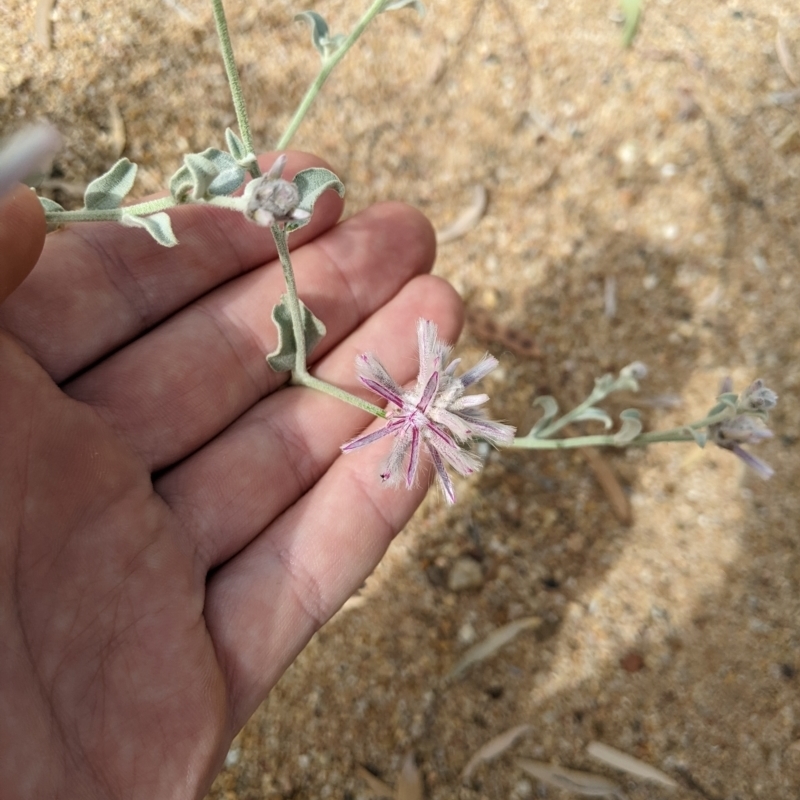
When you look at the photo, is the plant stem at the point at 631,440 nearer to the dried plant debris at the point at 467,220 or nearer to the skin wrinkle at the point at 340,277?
the skin wrinkle at the point at 340,277

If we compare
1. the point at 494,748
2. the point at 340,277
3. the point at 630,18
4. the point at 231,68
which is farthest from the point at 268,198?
the point at 630,18

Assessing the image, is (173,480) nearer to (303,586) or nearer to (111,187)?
(303,586)

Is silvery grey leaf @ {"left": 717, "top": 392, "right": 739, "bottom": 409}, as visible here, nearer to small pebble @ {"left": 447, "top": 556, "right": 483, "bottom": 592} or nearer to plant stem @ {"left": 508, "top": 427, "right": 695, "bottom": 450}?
plant stem @ {"left": 508, "top": 427, "right": 695, "bottom": 450}

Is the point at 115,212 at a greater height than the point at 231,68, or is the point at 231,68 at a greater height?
the point at 231,68

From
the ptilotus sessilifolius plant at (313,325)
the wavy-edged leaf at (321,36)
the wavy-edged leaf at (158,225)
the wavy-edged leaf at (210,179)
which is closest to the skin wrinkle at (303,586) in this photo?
the ptilotus sessilifolius plant at (313,325)

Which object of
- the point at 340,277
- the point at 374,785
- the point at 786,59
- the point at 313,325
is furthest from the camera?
the point at 786,59
